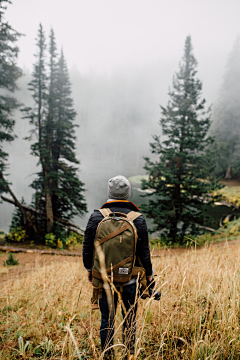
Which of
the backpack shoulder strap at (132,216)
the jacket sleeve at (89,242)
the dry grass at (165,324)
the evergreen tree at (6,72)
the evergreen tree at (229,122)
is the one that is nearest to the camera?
the dry grass at (165,324)

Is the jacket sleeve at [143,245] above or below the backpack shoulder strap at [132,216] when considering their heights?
below

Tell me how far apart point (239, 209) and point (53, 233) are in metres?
18.4

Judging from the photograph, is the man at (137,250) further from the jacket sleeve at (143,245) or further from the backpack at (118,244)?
the backpack at (118,244)

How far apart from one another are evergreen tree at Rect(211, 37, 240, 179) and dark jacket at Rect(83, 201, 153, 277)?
26976 millimetres

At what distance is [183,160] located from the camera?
1034 cm

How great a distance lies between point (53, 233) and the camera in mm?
12453

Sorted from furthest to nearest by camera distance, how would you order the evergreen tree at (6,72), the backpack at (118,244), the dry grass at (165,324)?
the evergreen tree at (6,72), the backpack at (118,244), the dry grass at (165,324)

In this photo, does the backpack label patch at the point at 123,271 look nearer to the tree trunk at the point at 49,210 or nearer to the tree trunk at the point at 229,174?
the tree trunk at the point at 49,210

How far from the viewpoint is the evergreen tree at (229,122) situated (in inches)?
1029

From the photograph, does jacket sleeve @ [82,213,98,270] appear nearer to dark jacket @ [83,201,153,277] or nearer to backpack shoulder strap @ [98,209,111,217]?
dark jacket @ [83,201,153,277]

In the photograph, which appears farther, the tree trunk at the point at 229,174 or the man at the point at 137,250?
the tree trunk at the point at 229,174

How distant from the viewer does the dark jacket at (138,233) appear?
5.80ft

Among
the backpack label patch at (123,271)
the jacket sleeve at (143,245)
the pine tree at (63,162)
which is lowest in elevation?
the backpack label patch at (123,271)

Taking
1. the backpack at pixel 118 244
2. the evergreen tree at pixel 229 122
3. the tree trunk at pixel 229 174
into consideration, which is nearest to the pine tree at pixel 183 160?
the backpack at pixel 118 244
